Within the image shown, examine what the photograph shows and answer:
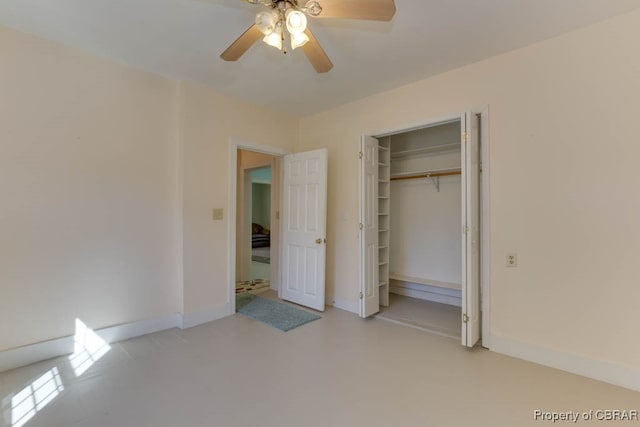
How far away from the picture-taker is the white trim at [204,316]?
10.3 feet

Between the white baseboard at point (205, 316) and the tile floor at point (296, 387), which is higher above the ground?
the white baseboard at point (205, 316)

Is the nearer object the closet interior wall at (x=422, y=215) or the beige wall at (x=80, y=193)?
the beige wall at (x=80, y=193)

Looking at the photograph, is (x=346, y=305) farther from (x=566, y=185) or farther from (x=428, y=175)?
(x=566, y=185)

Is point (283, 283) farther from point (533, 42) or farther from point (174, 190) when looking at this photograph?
point (533, 42)

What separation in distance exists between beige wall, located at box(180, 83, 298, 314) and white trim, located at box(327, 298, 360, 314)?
1.43 m

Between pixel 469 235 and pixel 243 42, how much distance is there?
7.93ft

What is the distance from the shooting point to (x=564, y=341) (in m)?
2.32

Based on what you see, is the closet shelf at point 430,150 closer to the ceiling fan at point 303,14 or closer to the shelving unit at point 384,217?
the shelving unit at point 384,217

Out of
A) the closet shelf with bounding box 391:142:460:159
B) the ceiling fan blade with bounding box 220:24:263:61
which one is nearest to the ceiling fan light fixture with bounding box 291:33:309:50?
the ceiling fan blade with bounding box 220:24:263:61

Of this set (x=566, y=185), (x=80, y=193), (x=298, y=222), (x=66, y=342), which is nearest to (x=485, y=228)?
(x=566, y=185)

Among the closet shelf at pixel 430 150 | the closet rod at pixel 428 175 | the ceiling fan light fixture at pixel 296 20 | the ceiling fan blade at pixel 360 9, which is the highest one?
the ceiling fan blade at pixel 360 9

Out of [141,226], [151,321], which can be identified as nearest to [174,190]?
[141,226]

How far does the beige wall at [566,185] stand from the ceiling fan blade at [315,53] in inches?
61.2

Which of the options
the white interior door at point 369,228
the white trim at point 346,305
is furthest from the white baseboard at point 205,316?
the white interior door at point 369,228
